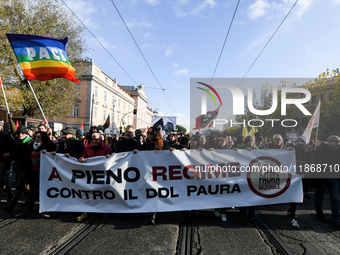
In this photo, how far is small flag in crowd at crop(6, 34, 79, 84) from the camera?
21.7 ft

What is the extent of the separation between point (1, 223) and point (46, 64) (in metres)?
4.42

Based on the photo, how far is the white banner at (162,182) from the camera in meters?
4.43

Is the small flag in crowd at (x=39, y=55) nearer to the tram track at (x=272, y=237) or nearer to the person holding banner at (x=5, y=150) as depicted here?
the person holding banner at (x=5, y=150)

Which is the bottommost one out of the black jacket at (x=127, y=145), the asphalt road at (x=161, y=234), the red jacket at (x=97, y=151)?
the asphalt road at (x=161, y=234)

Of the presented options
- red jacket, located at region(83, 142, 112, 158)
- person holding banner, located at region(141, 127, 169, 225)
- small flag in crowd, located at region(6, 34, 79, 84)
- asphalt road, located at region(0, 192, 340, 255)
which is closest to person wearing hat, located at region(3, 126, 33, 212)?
asphalt road, located at region(0, 192, 340, 255)

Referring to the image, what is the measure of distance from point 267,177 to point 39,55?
6635 millimetres

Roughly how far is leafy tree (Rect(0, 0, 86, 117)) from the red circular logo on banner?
18530 mm

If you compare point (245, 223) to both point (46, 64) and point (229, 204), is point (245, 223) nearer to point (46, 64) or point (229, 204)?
point (229, 204)

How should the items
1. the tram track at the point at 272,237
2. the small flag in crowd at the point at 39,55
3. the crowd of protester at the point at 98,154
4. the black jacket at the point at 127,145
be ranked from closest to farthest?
the tram track at the point at 272,237 < the crowd of protester at the point at 98,154 < the black jacket at the point at 127,145 < the small flag in crowd at the point at 39,55

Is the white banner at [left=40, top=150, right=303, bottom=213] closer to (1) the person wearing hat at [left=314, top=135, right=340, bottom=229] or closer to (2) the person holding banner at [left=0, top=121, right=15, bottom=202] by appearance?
(1) the person wearing hat at [left=314, top=135, right=340, bottom=229]

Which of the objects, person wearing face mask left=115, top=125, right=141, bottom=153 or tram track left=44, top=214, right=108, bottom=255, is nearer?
tram track left=44, top=214, right=108, bottom=255

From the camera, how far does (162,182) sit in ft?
14.8

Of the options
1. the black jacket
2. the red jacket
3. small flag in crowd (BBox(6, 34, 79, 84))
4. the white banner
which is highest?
small flag in crowd (BBox(6, 34, 79, 84))

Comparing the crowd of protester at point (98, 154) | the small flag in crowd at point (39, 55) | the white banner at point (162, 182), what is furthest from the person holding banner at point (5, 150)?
the small flag in crowd at point (39, 55)
